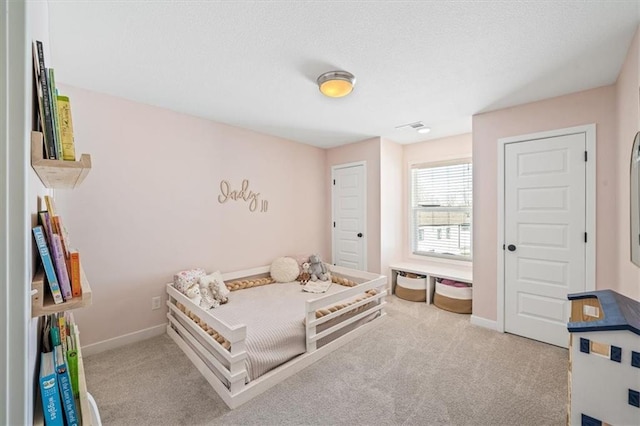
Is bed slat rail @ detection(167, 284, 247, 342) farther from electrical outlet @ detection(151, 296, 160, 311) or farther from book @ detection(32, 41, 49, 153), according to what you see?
book @ detection(32, 41, 49, 153)

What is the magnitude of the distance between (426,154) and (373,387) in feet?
11.0

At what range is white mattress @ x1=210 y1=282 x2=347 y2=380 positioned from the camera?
79.0 inches

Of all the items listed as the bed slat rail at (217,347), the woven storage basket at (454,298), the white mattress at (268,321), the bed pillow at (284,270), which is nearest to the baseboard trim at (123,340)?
the bed slat rail at (217,347)

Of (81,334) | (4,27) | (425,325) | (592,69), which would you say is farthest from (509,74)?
(81,334)

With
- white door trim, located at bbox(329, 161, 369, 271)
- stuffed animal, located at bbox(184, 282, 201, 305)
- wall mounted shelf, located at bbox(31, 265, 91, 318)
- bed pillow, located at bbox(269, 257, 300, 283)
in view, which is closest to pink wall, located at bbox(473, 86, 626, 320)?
white door trim, located at bbox(329, 161, 369, 271)

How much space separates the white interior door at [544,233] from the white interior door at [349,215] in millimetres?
1873

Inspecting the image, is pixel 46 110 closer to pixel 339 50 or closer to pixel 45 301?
pixel 45 301

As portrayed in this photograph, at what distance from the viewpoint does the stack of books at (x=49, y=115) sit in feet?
2.89

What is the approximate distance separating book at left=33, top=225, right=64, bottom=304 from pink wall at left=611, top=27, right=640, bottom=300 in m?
2.90

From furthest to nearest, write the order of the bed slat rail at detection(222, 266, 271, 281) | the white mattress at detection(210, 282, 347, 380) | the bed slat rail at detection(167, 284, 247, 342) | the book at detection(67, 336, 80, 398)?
the bed slat rail at detection(222, 266, 271, 281)
the white mattress at detection(210, 282, 347, 380)
the bed slat rail at detection(167, 284, 247, 342)
the book at detection(67, 336, 80, 398)

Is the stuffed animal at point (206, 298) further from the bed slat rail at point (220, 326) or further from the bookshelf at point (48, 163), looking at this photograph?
the bookshelf at point (48, 163)

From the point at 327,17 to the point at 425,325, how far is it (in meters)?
3.01

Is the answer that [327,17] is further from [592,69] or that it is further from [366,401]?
[366,401]

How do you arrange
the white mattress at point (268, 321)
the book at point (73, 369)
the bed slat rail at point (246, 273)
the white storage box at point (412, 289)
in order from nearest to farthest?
the book at point (73, 369) < the white mattress at point (268, 321) < the bed slat rail at point (246, 273) < the white storage box at point (412, 289)
